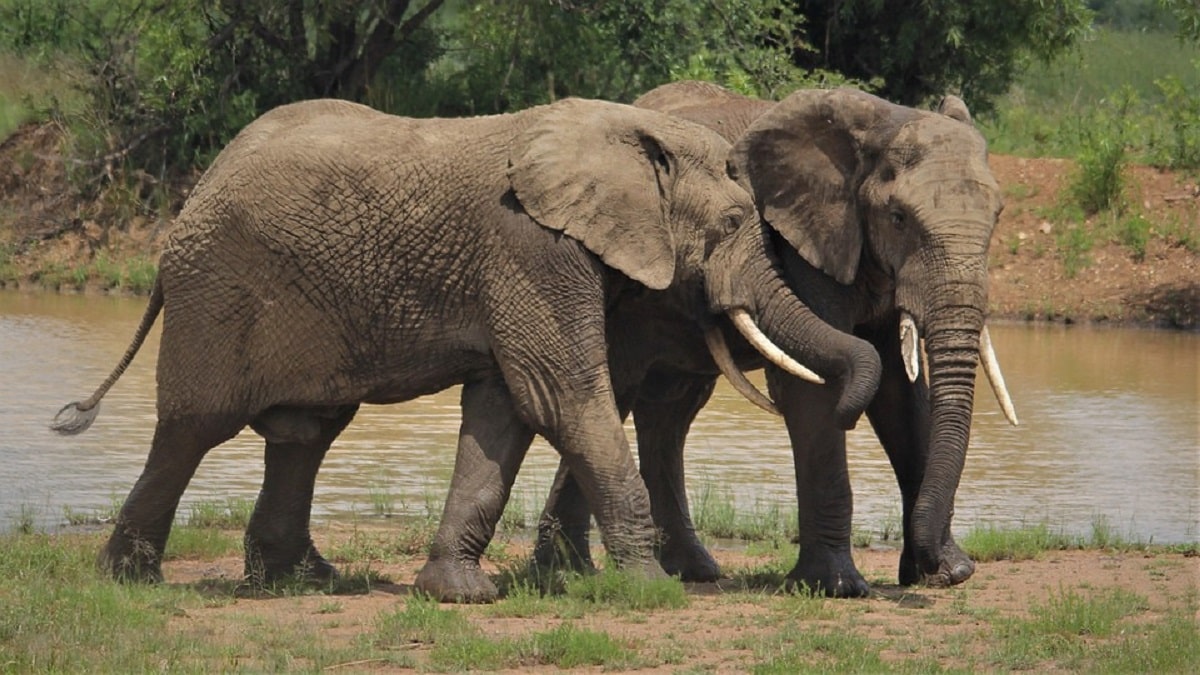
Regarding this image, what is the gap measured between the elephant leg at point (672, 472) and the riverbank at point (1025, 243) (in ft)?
41.1

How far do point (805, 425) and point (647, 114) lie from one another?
1.50 m

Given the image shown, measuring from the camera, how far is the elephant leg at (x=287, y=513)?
948cm

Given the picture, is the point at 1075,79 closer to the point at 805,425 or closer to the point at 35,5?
the point at 35,5

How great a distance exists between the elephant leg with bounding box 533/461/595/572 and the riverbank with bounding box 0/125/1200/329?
42.5 ft

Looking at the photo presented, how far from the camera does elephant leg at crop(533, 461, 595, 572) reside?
9672mm

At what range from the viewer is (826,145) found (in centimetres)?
966

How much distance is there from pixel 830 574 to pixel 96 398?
334 centimetres

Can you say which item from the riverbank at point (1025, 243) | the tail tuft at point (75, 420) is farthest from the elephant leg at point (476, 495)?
the riverbank at point (1025, 243)

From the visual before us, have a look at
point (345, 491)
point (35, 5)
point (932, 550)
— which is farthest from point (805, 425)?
point (35, 5)

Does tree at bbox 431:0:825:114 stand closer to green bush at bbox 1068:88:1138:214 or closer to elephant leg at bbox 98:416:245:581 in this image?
green bush at bbox 1068:88:1138:214

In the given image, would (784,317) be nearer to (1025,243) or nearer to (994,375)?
(994,375)

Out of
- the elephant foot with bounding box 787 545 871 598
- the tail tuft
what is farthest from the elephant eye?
Answer: the tail tuft

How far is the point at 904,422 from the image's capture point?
993 cm

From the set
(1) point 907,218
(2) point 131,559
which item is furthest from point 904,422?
(2) point 131,559
